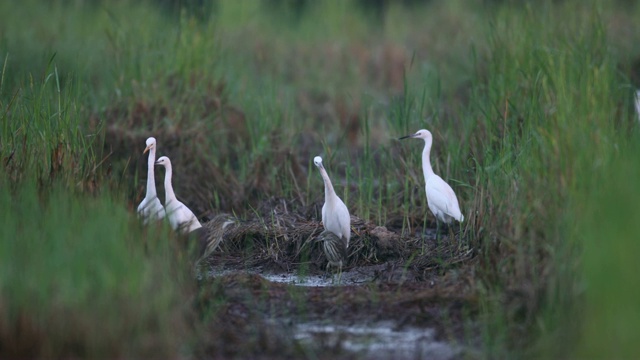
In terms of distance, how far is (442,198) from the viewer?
22.3ft

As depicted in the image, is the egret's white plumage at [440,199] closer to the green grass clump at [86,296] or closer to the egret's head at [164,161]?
the egret's head at [164,161]

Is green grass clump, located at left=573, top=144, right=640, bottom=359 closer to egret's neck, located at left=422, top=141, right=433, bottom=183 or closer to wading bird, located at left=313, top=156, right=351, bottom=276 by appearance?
wading bird, located at left=313, top=156, right=351, bottom=276

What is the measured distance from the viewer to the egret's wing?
22.2 feet

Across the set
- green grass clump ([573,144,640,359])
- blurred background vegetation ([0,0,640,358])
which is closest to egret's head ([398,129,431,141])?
blurred background vegetation ([0,0,640,358])

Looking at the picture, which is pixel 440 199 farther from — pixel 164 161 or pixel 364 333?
pixel 364 333

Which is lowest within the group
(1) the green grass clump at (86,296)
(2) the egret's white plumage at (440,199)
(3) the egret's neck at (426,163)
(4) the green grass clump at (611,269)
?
(2) the egret's white plumage at (440,199)

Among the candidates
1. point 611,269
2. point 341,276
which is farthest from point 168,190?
point 611,269

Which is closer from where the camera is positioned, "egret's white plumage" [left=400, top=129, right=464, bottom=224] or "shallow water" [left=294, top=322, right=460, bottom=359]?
"shallow water" [left=294, top=322, right=460, bottom=359]

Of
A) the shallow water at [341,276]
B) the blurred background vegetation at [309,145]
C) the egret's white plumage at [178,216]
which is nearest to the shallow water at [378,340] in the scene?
the blurred background vegetation at [309,145]

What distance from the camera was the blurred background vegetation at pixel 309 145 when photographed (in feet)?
13.5

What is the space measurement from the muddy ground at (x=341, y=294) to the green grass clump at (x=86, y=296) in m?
0.41

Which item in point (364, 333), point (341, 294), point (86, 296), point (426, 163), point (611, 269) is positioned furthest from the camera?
point (426, 163)

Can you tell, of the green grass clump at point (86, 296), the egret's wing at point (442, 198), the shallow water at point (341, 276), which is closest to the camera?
the green grass clump at point (86, 296)

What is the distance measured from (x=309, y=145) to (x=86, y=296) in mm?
5200
